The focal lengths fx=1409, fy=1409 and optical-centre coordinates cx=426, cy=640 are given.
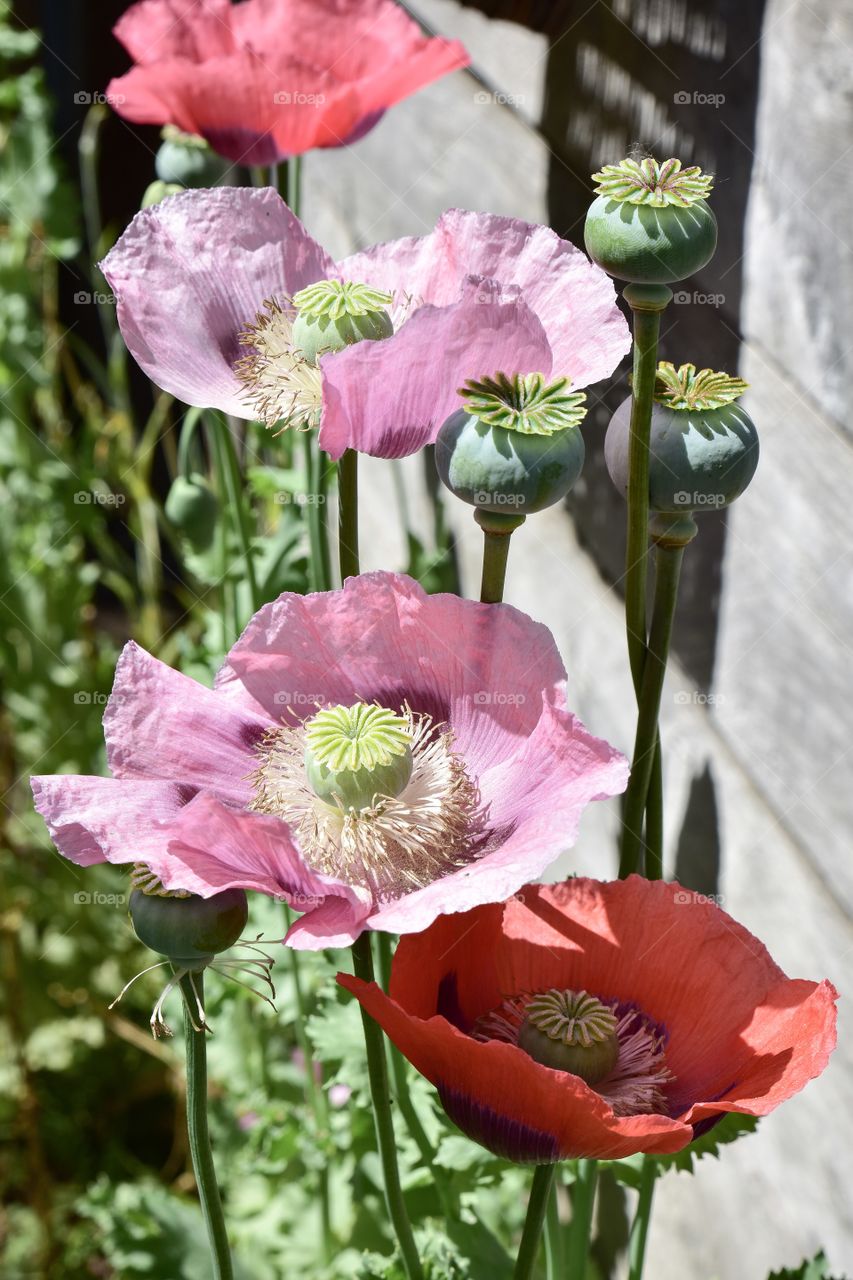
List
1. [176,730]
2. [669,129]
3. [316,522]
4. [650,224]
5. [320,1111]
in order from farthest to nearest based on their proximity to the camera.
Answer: [320,1111]
[669,129]
[316,522]
[176,730]
[650,224]

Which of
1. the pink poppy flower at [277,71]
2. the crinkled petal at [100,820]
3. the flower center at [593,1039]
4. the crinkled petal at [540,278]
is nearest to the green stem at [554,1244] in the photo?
the flower center at [593,1039]

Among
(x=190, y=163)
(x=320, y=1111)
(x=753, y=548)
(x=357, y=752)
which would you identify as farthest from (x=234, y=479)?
(x=320, y=1111)

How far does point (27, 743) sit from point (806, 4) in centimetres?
175

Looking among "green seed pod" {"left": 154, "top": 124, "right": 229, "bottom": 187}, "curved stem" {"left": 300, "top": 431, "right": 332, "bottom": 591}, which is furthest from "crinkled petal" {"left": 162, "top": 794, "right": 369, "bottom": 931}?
"green seed pod" {"left": 154, "top": 124, "right": 229, "bottom": 187}

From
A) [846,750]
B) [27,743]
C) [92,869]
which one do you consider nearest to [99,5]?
[27,743]

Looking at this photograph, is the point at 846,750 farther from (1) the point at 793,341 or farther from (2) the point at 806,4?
(2) the point at 806,4

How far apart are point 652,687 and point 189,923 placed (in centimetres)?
23

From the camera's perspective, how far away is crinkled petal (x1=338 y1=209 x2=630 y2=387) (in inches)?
25.1

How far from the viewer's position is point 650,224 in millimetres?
543

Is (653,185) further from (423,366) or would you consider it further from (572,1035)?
(572,1035)

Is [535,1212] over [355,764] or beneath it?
beneath

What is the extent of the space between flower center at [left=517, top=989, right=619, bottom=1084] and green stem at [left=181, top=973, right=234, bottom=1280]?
142 millimetres

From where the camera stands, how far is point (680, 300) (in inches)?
40.6

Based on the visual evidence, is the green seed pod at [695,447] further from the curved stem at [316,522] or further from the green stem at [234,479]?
the green stem at [234,479]
